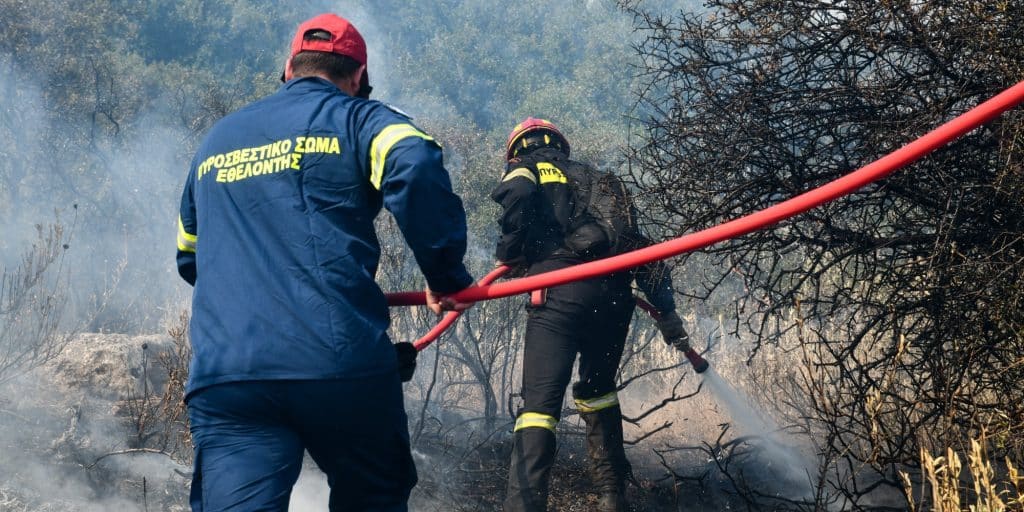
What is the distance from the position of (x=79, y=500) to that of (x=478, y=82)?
2041cm

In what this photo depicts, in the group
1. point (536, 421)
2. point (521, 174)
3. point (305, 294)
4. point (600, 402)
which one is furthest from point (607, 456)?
point (305, 294)

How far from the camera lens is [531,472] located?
4.46 meters

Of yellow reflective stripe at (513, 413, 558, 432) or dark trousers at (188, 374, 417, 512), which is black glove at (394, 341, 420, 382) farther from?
yellow reflective stripe at (513, 413, 558, 432)

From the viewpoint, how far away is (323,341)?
2.43 meters

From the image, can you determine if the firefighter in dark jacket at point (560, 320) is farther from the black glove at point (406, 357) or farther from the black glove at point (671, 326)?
the black glove at point (406, 357)

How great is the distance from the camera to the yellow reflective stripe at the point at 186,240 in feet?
9.64

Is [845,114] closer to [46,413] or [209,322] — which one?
[209,322]

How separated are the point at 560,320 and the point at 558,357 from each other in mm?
197

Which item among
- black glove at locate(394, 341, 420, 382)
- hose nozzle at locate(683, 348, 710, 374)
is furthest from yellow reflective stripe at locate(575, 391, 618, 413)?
black glove at locate(394, 341, 420, 382)

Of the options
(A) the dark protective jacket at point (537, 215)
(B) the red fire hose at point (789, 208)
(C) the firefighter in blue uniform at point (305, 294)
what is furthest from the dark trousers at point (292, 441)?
(A) the dark protective jacket at point (537, 215)

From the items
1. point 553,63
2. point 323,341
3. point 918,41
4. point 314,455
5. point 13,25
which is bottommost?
point 314,455

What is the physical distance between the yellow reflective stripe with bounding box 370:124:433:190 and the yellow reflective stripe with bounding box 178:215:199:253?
2.54ft

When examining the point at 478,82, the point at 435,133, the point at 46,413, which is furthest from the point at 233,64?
the point at 46,413

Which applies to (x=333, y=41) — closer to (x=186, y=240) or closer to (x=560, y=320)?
(x=186, y=240)
